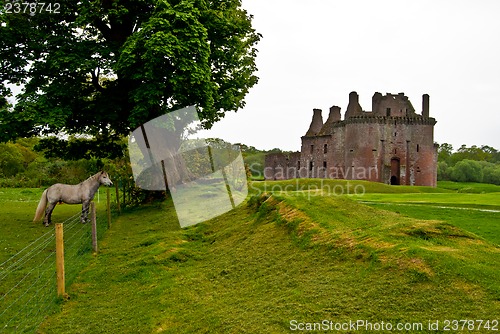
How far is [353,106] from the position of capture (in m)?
66.5

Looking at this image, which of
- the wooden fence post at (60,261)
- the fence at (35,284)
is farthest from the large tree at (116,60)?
the wooden fence post at (60,261)

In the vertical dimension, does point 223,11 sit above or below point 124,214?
above

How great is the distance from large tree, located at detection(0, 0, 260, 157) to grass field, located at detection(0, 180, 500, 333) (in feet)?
25.6

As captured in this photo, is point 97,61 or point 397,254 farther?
point 97,61

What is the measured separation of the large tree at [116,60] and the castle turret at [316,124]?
5392cm

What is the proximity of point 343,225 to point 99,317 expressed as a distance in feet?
17.7

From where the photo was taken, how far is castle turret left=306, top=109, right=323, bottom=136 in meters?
77.9

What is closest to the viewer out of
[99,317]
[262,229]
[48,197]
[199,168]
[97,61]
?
[99,317]

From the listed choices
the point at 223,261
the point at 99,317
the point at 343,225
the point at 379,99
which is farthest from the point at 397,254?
the point at 379,99

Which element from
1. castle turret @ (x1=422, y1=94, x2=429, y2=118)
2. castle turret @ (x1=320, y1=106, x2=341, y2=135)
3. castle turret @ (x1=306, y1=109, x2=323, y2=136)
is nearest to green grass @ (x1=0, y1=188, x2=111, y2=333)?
castle turret @ (x1=422, y1=94, x2=429, y2=118)

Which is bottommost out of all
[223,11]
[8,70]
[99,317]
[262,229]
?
[99,317]

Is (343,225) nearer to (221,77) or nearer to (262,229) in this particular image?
(262,229)

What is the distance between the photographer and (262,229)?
12.3 meters

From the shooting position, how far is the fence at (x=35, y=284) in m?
8.23
